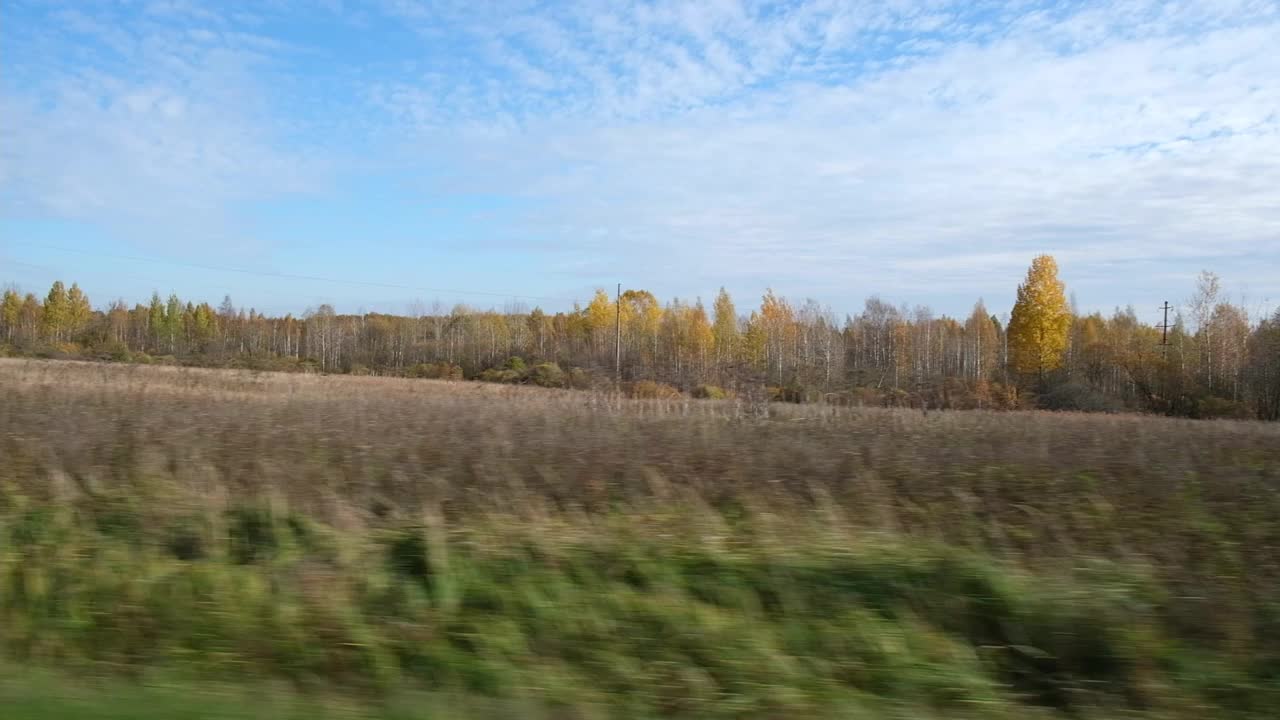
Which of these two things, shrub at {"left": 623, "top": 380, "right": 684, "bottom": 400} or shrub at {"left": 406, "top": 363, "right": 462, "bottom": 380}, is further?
shrub at {"left": 406, "top": 363, "right": 462, "bottom": 380}

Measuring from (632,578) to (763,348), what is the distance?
69092 mm

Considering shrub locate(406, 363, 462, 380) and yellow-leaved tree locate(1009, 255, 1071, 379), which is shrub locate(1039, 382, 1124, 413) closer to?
yellow-leaved tree locate(1009, 255, 1071, 379)

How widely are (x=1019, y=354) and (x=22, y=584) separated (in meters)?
53.4

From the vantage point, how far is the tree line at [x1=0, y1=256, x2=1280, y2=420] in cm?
3744

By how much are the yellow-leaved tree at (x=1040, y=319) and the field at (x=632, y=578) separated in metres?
41.2

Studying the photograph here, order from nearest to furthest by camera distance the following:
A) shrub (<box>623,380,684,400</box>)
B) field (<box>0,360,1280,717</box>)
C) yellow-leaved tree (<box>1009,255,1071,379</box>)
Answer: field (<box>0,360,1280,717</box>) → shrub (<box>623,380,684,400</box>) → yellow-leaved tree (<box>1009,255,1071,379</box>)

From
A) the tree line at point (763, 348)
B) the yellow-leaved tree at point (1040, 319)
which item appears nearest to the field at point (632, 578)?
the tree line at point (763, 348)

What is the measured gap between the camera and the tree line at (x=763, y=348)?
37438mm

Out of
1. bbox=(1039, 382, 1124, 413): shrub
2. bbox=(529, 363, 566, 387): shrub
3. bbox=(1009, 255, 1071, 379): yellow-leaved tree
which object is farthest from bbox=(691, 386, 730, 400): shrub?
bbox=(1009, 255, 1071, 379): yellow-leaved tree

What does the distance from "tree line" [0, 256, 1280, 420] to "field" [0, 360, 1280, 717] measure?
9752 millimetres

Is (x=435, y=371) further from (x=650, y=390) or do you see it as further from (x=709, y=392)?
(x=709, y=392)

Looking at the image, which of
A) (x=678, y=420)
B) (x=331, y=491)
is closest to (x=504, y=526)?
(x=331, y=491)

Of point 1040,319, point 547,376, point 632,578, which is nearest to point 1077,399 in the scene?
point 1040,319

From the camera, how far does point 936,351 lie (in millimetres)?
85938
